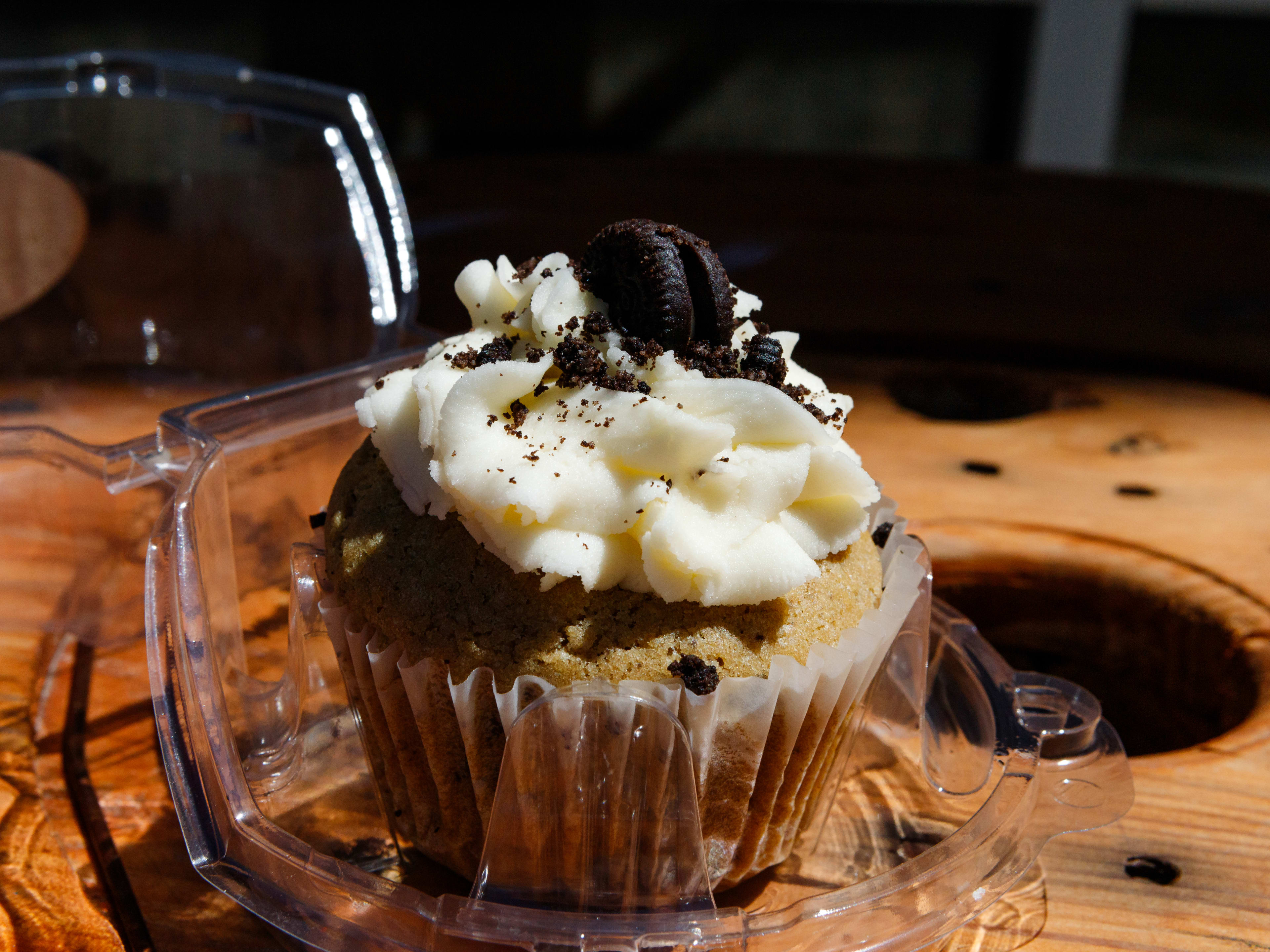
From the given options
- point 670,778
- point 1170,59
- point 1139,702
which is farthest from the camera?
point 1170,59

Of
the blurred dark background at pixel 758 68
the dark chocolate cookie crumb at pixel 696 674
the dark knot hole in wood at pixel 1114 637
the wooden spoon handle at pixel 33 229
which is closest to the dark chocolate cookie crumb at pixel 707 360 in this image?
the dark chocolate cookie crumb at pixel 696 674

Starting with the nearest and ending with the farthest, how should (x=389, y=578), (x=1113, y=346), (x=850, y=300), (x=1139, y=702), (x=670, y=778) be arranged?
(x=670, y=778) → (x=389, y=578) → (x=1139, y=702) → (x=1113, y=346) → (x=850, y=300)

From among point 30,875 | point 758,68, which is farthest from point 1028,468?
A: point 758,68

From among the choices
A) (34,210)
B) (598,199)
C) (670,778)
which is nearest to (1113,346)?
(598,199)

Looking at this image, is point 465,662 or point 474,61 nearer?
point 465,662

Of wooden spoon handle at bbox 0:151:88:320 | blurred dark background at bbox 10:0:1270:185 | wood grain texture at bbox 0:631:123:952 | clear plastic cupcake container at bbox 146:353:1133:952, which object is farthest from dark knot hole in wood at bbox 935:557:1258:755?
blurred dark background at bbox 10:0:1270:185

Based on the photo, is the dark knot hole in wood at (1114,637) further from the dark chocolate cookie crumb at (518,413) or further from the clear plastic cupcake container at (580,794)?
the dark chocolate cookie crumb at (518,413)

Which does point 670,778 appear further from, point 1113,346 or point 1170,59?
point 1170,59
